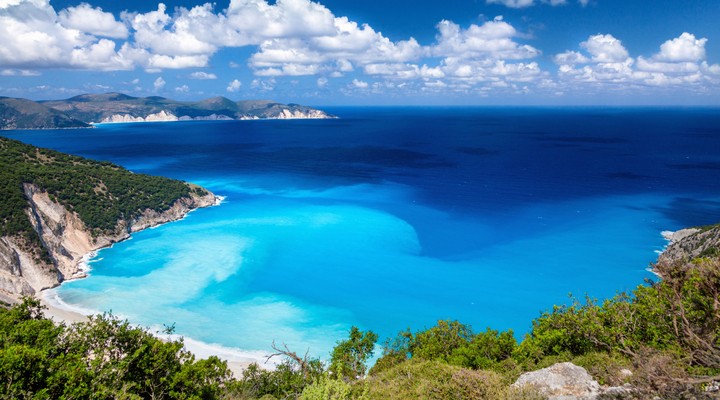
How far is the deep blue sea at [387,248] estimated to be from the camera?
47.8m

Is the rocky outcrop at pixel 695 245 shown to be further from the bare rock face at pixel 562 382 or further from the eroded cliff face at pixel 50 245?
the eroded cliff face at pixel 50 245

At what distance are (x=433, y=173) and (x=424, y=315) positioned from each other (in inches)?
3175

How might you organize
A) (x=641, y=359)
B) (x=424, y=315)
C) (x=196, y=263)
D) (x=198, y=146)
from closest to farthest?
(x=641, y=359), (x=424, y=315), (x=196, y=263), (x=198, y=146)

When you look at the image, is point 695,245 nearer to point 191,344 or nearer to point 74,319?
point 191,344

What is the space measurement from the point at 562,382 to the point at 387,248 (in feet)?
162

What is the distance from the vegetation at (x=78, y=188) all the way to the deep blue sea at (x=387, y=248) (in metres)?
7.22

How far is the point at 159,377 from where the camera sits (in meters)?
20.9

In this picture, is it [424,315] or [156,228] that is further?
[156,228]

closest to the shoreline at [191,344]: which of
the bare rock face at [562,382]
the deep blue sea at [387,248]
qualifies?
the deep blue sea at [387,248]

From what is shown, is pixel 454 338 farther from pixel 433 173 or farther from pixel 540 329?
pixel 433 173

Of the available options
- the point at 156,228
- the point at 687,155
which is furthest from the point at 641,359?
the point at 687,155

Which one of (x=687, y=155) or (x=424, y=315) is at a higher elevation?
(x=687, y=155)

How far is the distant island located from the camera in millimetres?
51500

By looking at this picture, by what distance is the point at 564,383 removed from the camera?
18.6m
